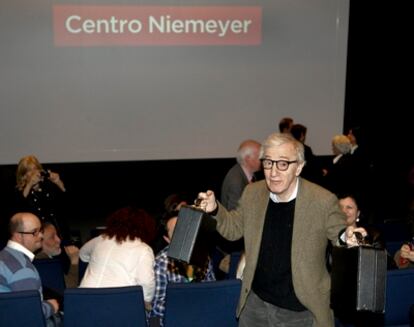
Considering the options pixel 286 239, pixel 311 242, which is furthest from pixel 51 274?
pixel 311 242

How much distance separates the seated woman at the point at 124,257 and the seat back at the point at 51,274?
0.50 meters

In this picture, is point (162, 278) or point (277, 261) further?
point (162, 278)

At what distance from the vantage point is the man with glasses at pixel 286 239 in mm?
3018

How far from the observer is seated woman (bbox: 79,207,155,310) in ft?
13.4

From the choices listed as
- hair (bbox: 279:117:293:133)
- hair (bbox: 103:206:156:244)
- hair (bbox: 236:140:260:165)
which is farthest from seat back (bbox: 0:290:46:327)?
hair (bbox: 279:117:293:133)

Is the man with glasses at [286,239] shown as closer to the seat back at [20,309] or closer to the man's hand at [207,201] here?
the man's hand at [207,201]

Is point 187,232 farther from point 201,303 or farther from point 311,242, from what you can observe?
point 201,303

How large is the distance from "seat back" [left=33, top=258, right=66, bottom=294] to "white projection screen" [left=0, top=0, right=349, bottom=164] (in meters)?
4.35

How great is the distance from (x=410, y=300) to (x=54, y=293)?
2.19 meters

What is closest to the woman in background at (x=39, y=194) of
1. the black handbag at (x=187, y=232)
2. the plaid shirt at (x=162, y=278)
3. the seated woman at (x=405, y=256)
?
the plaid shirt at (x=162, y=278)

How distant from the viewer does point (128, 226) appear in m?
4.21

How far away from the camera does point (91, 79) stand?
873cm

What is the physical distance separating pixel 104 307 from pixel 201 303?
0.53m

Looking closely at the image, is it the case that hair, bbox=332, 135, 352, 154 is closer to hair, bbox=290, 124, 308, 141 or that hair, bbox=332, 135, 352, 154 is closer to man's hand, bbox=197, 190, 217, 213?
hair, bbox=290, 124, 308, 141
